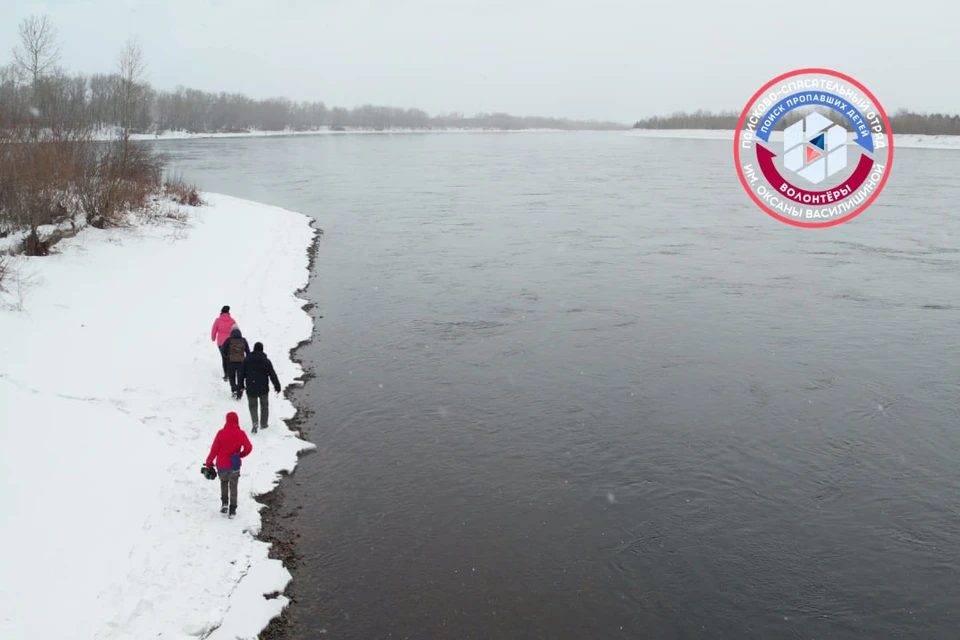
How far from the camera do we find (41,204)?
23.6 metres

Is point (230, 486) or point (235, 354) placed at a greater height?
point (235, 354)

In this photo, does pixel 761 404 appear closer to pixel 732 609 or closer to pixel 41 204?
pixel 732 609

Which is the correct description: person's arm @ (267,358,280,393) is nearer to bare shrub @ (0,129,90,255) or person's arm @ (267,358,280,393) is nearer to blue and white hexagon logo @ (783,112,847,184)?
bare shrub @ (0,129,90,255)

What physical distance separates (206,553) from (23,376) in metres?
6.46

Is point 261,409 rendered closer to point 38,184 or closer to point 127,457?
point 127,457

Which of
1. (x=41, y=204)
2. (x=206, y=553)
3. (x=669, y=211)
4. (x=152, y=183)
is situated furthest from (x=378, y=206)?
(x=206, y=553)

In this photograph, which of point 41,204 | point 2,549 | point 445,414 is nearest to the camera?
point 2,549

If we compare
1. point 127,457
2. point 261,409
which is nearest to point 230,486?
point 127,457

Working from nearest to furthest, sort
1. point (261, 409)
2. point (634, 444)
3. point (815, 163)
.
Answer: point (634, 444), point (261, 409), point (815, 163)

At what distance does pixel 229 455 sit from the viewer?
11.3 meters

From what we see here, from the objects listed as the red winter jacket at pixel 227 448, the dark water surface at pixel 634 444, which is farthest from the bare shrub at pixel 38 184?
the red winter jacket at pixel 227 448

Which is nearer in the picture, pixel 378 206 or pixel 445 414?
pixel 445 414

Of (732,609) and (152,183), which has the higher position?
(152,183)

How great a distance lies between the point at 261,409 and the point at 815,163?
2214 inches
